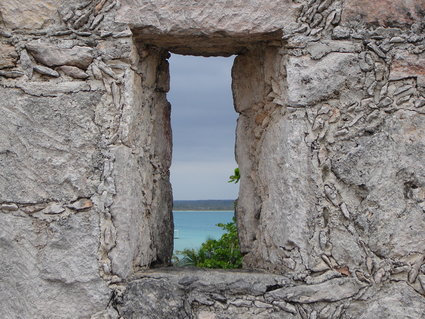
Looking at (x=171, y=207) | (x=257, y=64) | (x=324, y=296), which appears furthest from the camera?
(x=171, y=207)

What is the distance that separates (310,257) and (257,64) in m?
1.00

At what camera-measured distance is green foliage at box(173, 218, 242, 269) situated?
458cm

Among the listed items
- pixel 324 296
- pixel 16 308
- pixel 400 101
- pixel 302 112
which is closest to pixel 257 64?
pixel 302 112

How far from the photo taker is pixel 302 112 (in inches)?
106

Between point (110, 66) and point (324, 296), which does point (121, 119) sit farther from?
point (324, 296)

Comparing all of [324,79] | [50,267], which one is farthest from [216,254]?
[324,79]

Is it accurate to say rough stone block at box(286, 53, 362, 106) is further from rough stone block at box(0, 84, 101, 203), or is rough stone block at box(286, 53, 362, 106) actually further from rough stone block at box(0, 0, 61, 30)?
rough stone block at box(0, 0, 61, 30)

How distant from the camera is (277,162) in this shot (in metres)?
2.79

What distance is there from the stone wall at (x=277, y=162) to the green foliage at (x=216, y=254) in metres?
1.82

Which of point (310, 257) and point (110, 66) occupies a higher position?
point (110, 66)

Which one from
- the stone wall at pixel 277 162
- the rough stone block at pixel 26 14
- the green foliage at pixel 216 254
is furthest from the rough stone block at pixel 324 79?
the green foliage at pixel 216 254

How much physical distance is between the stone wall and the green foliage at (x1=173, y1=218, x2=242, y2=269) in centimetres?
182

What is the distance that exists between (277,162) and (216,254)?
6.94ft

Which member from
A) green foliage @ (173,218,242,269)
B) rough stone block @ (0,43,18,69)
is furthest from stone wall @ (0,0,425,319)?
green foliage @ (173,218,242,269)
